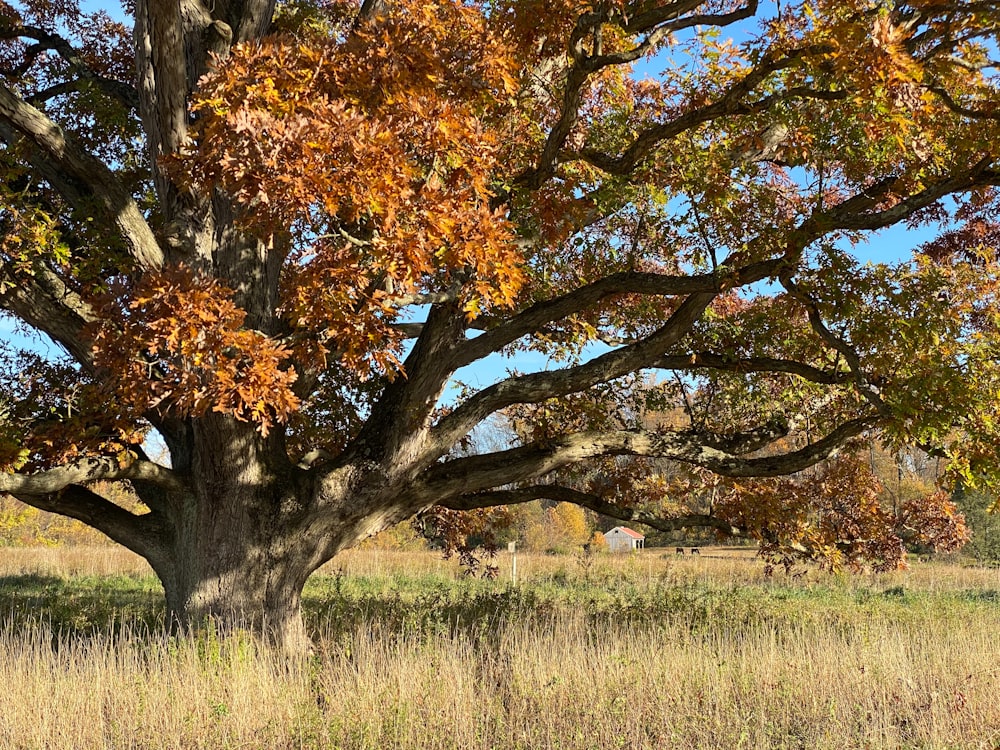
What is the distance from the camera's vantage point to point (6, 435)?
21.8ft

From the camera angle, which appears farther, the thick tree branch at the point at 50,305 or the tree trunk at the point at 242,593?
the tree trunk at the point at 242,593

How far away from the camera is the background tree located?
17.3ft

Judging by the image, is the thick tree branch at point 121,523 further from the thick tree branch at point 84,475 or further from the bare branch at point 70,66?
the bare branch at point 70,66

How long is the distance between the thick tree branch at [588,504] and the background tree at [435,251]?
5 cm

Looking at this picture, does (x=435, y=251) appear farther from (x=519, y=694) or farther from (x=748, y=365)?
(x=748, y=365)

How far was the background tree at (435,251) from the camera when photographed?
527 cm

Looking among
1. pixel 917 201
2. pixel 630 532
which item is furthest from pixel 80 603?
pixel 630 532

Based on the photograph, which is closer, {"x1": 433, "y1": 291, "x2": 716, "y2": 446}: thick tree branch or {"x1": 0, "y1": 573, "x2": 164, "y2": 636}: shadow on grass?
{"x1": 433, "y1": 291, "x2": 716, "y2": 446}: thick tree branch

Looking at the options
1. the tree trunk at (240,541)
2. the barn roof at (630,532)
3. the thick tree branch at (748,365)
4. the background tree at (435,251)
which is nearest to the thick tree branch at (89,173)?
the background tree at (435,251)

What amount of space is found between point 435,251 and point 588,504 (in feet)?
19.0

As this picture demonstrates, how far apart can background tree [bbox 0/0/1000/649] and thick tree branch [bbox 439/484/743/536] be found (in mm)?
51

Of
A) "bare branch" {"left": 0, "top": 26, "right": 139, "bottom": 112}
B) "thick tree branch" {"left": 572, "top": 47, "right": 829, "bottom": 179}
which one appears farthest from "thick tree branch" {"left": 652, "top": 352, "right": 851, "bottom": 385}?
"bare branch" {"left": 0, "top": 26, "right": 139, "bottom": 112}

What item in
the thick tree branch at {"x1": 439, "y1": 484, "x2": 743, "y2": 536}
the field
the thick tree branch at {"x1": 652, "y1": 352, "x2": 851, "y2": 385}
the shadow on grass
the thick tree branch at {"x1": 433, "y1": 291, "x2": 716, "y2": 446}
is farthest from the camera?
the shadow on grass

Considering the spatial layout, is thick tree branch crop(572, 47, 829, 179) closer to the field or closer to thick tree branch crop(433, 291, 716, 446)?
thick tree branch crop(433, 291, 716, 446)
